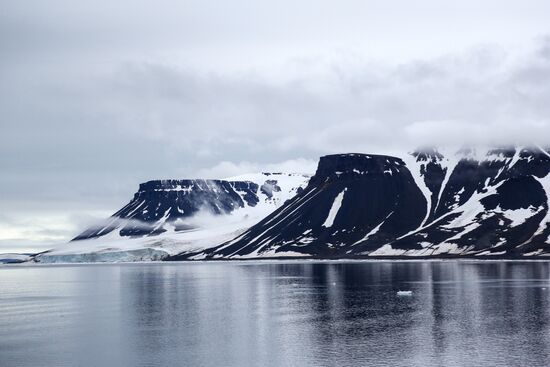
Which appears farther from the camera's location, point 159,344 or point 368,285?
point 368,285

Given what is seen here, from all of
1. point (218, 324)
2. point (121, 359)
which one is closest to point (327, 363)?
point (121, 359)

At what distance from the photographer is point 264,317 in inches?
3976

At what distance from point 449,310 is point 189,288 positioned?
239 feet

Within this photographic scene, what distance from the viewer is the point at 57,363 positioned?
68000mm

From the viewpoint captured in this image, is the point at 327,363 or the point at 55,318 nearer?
the point at 327,363

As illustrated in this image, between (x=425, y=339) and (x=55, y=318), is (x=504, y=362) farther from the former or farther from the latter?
(x=55, y=318)

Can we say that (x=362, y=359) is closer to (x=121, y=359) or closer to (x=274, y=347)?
(x=274, y=347)

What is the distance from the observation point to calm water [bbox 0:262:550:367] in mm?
68812

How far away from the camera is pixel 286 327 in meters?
89.5

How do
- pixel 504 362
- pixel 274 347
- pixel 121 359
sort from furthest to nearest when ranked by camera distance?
1. pixel 274 347
2. pixel 121 359
3. pixel 504 362

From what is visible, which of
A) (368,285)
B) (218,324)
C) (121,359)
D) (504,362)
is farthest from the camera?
(368,285)

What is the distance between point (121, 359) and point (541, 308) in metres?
62.3

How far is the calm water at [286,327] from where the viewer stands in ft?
226

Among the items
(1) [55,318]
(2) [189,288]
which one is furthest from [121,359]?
(2) [189,288]
